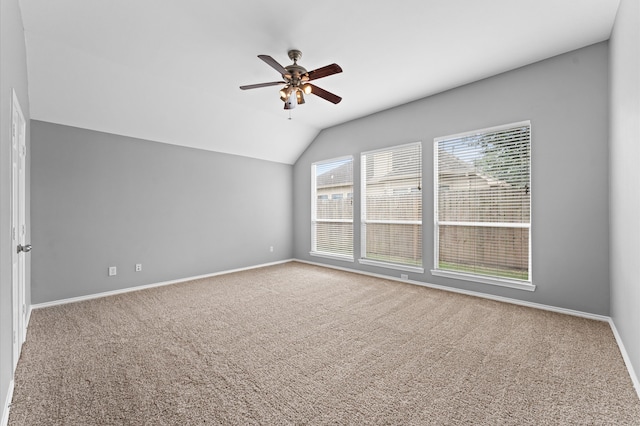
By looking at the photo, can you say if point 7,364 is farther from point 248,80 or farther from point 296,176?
point 296,176

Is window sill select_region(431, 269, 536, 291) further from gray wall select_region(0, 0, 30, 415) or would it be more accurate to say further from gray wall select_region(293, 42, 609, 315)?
gray wall select_region(0, 0, 30, 415)

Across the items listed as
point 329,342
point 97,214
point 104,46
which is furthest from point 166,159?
point 329,342

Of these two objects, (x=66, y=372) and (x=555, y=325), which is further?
(x=555, y=325)

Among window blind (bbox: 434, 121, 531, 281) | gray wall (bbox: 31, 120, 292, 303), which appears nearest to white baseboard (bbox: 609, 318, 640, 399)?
window blind (bbox: 434, 121, 531, 281)

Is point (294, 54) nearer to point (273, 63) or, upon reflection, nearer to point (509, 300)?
point (273, 63)

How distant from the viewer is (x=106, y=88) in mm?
3621

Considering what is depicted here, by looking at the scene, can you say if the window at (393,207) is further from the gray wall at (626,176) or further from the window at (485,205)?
the gray wall at (626,176)

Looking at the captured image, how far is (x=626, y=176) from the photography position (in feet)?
7.48

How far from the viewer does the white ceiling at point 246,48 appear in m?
2.52

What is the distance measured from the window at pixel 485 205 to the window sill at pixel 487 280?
0.01m

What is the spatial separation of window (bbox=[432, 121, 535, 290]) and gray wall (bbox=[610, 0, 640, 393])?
86 cm

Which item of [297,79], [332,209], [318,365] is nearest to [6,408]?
[318,365]

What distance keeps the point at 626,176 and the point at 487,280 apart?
6.66ft

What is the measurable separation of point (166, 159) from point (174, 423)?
419 centimetres
